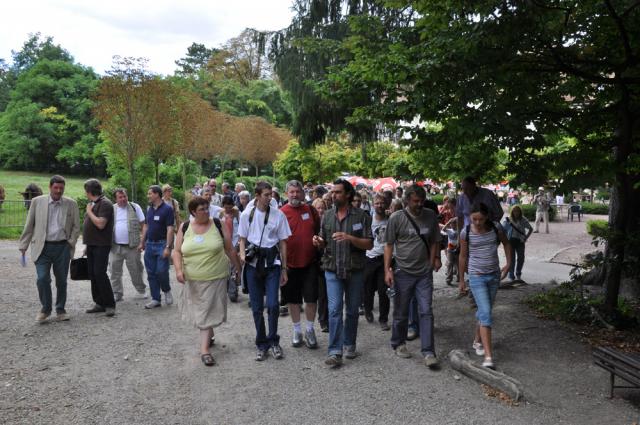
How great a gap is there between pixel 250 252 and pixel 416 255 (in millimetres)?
1670

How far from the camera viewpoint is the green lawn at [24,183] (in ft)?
87.4

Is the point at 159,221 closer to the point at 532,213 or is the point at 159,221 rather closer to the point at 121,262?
the point at 121,262

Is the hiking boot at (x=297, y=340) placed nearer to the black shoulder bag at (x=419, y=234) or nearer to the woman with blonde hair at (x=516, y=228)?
the black shoulder bag at (x=419, y=234)

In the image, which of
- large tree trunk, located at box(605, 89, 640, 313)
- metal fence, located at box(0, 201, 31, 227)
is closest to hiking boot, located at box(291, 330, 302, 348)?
large tree trunk, located at box(605, 89, 640, 313)

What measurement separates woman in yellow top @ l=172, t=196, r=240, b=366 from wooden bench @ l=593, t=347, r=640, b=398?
3564 millimetres

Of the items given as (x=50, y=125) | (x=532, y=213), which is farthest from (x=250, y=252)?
(x=50, y=125)

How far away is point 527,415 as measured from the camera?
162 inches

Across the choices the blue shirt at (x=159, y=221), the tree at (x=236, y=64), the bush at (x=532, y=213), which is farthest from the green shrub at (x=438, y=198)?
the tree at (x=236, y=64)

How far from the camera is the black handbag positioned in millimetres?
6965

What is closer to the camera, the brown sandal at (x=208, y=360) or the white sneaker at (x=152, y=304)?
the brown sandal at (x=208, y=360)

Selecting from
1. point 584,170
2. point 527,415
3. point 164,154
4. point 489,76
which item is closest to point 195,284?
point 527,415

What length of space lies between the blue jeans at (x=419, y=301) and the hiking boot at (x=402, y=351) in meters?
Answer: 0.13

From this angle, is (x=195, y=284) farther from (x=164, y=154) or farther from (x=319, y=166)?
(x=319, y=166)

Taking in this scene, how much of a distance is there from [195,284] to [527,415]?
3.26 metres
